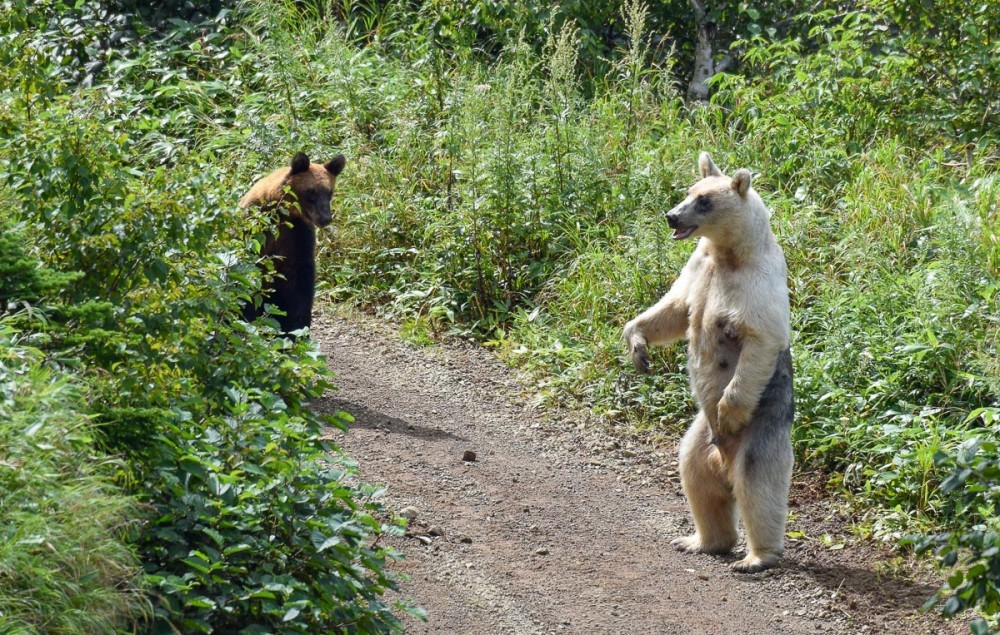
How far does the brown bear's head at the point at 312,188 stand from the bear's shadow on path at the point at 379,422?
1156mm

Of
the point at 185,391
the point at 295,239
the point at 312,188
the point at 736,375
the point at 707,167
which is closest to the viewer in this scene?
the point at 185,391

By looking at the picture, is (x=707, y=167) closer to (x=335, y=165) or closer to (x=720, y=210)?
(x=720, y=210)

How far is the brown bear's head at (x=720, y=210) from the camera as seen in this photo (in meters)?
6.07

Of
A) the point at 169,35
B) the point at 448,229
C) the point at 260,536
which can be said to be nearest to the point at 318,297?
the point at 448,229

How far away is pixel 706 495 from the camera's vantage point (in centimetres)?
612

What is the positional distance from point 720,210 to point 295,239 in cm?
274

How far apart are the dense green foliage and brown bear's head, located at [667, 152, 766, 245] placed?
66.5 inches

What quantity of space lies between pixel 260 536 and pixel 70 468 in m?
0.75

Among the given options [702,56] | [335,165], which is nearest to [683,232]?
[335,165]

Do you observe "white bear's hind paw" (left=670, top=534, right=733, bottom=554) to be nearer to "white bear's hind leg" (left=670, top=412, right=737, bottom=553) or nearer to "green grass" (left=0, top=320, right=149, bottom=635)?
"white bear's hind leg" (left=670, top=412, right=737, bottom=553)

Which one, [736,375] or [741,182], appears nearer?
[736,375]

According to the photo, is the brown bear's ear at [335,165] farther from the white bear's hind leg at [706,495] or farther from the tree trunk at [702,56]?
the tree trunk at [702,56]

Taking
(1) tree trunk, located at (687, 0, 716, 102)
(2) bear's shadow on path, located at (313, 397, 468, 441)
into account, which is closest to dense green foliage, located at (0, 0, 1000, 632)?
(1) tree trunk, located at (687, 0, 716, 102)

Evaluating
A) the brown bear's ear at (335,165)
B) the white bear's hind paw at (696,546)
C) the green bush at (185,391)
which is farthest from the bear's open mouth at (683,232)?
the brown bear's ear at (335,165)
